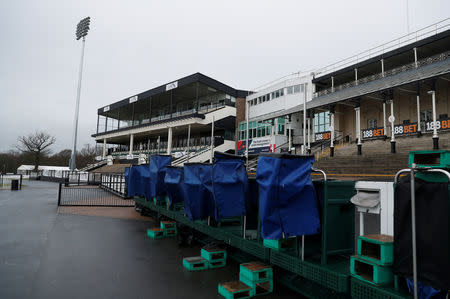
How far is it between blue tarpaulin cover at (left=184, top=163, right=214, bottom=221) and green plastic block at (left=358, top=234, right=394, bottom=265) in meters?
3.17

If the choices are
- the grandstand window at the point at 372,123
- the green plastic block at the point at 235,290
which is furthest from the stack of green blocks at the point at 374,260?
the grandstand window at the point at 372,123

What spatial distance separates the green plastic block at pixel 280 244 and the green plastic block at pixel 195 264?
1873mm

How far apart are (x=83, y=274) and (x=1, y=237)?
481 centimetres

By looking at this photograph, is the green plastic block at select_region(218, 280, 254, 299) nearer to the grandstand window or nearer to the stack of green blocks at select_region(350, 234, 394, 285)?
the stack of green blocks at select_region(350, 234, 394, 285)

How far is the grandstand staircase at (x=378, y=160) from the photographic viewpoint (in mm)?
14711

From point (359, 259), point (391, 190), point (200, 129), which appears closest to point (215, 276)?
point (359, 259)

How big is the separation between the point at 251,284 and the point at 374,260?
7.20 feet

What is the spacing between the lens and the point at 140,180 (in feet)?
38.1

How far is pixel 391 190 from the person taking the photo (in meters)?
3.92

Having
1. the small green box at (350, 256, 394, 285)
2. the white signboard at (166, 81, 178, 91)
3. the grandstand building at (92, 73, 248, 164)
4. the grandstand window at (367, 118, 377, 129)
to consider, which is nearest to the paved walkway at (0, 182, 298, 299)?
the small green box at (350, 256, 394, 285)

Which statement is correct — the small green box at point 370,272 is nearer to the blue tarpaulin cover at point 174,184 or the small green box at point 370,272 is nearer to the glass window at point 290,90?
the blue tarpaulin cover at point 174,184

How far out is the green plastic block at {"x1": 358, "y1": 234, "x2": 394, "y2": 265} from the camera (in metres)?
3.28

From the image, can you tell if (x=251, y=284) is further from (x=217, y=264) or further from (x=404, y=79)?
(x=404, y=79)

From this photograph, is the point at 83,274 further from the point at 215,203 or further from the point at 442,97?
the point at 442,97
